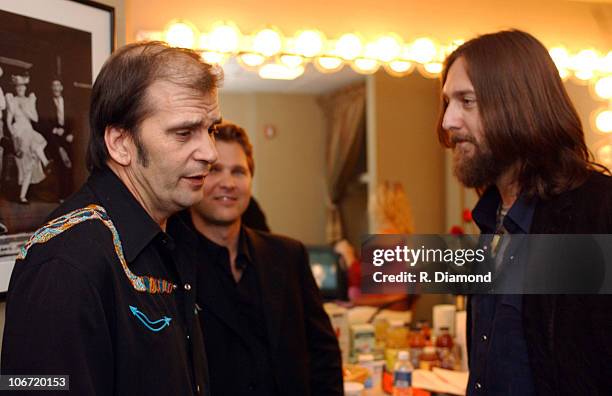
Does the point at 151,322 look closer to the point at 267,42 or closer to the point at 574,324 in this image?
the point at 574,324

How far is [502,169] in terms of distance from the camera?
1118mm

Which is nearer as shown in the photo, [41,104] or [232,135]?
[41,104]

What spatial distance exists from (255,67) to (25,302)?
4.73 feet

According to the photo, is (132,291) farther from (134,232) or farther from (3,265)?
(3,265)

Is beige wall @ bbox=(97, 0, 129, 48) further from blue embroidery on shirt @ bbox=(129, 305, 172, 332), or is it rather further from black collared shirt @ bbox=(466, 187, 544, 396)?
black collared shirt @ bbox=(466, 187, 544, 396)

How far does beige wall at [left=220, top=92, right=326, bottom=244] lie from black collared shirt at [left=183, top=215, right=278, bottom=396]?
836 millimetres

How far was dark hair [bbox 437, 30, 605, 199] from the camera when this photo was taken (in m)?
1.07

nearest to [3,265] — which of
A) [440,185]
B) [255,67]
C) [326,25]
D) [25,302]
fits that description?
[25,302]

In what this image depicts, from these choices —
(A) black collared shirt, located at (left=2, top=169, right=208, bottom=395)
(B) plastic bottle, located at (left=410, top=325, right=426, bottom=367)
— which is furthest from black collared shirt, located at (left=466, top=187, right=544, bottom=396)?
(B) plastic bottle, located at (left=410, top=325, right=426, bottom=367)

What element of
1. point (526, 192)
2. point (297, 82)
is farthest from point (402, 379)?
point (297, 82)

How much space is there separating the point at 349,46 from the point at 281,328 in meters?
1.11

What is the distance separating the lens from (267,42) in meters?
1.91

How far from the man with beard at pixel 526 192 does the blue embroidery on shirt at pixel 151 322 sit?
0.60 meters

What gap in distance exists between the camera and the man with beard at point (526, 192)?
945mm
